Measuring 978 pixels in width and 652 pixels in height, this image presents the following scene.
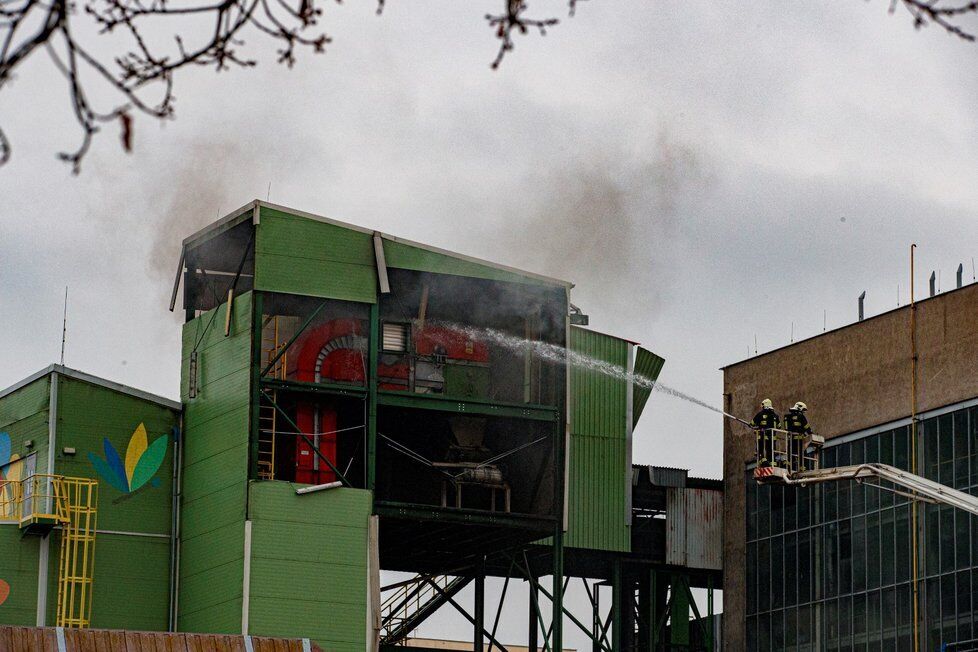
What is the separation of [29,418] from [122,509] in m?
3.37

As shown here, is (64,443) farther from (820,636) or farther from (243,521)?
(820,636)

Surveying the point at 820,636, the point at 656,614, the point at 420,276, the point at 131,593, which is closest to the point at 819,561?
the point at 820,636

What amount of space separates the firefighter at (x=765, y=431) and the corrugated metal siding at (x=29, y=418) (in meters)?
16.3

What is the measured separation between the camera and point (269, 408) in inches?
1587

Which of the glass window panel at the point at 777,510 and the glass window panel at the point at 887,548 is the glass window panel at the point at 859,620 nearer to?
the glass window panel at the point at 887,548

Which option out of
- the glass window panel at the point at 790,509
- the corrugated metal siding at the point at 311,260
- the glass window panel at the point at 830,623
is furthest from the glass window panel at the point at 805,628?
the corrugated metal siding at the point at 311,260

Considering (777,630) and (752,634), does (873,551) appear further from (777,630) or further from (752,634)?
(752,634)

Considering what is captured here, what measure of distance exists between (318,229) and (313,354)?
2848 millimetres

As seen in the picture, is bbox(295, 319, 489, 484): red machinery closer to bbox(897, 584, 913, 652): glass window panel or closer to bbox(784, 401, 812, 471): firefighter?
bbox(784, 401, 812, 471): firefighter

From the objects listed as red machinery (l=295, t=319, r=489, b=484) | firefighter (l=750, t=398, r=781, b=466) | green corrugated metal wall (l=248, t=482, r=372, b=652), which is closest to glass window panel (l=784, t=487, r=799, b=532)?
firefighter (l=750, t=398, r=781, b=466)

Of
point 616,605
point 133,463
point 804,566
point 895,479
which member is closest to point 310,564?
point 133,463

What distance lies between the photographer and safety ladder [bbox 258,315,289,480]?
39812mm

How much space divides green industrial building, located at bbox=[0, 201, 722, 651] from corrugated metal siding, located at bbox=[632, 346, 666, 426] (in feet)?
20.5

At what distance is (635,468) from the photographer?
51688 millimetres
